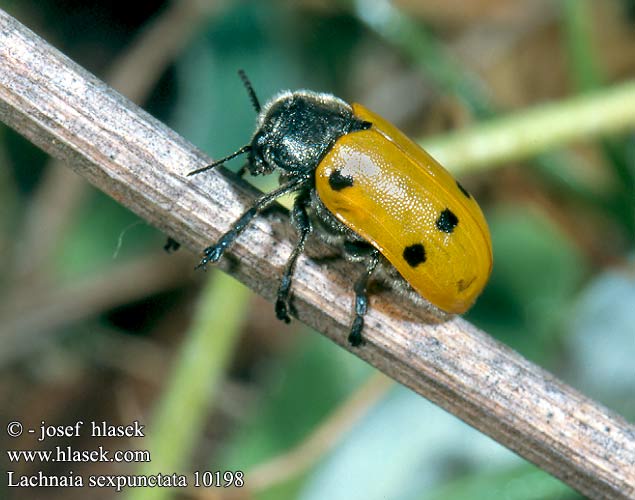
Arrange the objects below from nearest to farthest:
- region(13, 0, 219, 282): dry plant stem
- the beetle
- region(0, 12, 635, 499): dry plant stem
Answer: region(0, 12, 635, 499): dry plant stem
the beetle
region(13, 0, 219, 282): dry plant stem

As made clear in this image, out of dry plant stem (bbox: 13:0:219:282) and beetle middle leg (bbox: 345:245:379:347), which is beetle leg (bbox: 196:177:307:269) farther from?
dry plant stem (bbox: 13:0:219:282)

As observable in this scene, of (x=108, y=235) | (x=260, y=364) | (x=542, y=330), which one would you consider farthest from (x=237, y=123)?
(x=542, y=330)

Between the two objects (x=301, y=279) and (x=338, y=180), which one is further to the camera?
(x=338, y=180)

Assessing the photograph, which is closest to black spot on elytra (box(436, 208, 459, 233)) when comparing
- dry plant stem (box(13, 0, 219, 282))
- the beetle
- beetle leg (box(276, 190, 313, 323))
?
the beetle

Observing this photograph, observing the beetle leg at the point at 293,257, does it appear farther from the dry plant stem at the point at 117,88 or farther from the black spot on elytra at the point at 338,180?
the dry plant stem at the point at 117,88

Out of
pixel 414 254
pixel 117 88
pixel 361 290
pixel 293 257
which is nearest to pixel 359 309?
pixel 361 290

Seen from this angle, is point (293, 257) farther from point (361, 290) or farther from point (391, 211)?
point (391, 211)

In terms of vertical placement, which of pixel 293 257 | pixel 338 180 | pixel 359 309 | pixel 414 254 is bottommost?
pixel 359 309

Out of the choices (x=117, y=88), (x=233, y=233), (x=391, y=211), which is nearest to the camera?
(x=233, y=233)

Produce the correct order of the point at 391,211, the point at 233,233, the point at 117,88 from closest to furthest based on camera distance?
the point at 233,233 → the point at 391,211 → the point at 117,88
